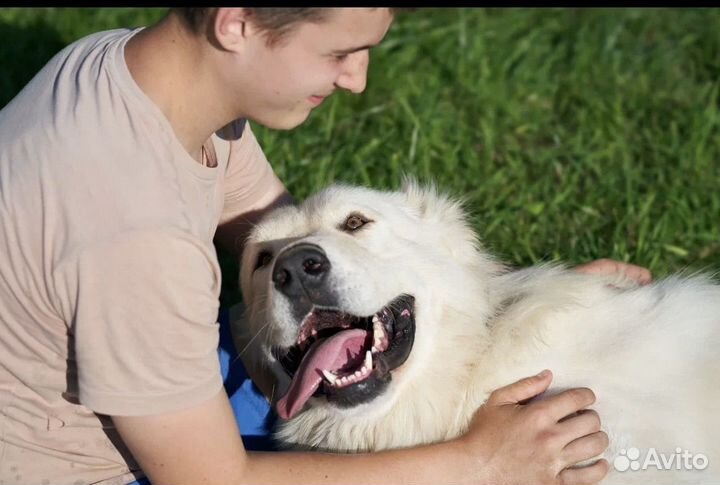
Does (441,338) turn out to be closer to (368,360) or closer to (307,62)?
(368,360)

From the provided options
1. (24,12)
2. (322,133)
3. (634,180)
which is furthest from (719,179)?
(24,12)

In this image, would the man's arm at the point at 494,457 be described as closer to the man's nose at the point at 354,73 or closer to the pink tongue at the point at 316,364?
the pink tongue at the point at 316,364

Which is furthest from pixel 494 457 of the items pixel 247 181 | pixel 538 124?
pixel 538 124

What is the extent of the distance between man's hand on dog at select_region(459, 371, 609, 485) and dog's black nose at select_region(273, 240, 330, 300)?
23.5 inches

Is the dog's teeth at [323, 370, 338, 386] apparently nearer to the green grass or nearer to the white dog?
the white dog

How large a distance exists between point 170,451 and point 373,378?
0.68 metres

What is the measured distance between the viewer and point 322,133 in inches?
215

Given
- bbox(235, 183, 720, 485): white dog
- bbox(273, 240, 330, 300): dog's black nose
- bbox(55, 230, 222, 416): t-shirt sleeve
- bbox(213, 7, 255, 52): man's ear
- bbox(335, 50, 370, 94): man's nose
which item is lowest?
bbox(235, 183, 720, 485): white dog

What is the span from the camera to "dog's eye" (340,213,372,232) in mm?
3297

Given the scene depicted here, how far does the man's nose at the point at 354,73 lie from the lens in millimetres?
2727

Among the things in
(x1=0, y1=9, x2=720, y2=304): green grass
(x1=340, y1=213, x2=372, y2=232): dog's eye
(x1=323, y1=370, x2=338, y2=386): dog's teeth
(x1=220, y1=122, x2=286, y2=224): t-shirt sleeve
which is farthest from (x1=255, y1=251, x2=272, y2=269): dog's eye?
(x1=0, y1=9, x2=720, y2=304): green grass

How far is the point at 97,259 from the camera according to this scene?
241cm

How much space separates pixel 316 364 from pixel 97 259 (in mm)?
816

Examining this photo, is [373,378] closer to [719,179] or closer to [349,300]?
[349,300]
